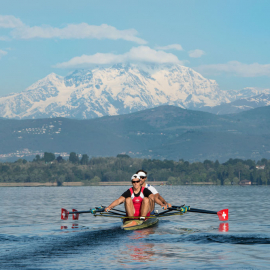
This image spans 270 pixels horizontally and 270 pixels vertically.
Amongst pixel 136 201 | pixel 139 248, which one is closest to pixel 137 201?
pixel 136 201

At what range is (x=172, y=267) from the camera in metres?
25.5

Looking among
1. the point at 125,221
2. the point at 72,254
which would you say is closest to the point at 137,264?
the point at 72,254

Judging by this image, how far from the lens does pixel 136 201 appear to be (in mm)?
37156

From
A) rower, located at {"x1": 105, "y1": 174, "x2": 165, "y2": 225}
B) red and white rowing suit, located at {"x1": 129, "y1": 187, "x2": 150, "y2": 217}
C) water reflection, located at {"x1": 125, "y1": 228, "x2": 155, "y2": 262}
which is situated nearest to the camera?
water reflection, located at {"x1": 125, "y1": 228, "x2": 155, "y2": 262}

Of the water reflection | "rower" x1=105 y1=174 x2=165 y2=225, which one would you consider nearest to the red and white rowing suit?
"rower" x1=105 y1=174 x2=165 y2=225

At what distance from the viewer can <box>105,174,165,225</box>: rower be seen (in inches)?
1426

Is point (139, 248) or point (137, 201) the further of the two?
point (137, 201)

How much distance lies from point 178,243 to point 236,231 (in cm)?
1025

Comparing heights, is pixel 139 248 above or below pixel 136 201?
below

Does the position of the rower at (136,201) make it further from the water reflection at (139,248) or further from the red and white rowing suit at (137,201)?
the water reflection at (139,248)

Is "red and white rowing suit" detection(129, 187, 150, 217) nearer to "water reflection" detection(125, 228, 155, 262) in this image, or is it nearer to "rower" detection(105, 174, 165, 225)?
"rower" detection(105, 174, 165, 225)

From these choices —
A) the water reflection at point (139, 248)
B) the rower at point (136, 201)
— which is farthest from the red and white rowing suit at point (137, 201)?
the water reflection at point (139, 248)

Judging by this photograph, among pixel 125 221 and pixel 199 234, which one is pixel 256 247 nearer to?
pixel 199 234

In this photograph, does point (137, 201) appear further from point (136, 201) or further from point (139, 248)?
point (139, 248)
